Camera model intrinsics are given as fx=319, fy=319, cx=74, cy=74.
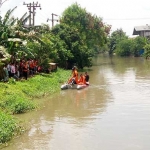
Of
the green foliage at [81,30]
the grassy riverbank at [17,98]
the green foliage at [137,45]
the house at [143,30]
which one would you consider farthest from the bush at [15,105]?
the house at [143,30]

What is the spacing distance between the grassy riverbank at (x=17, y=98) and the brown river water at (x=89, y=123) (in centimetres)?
40

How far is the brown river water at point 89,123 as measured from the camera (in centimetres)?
950

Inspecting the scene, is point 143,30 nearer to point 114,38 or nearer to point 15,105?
point 114,38

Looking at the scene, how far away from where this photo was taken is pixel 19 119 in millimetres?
12578

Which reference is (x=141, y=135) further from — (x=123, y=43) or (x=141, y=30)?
(x=141, y=30)

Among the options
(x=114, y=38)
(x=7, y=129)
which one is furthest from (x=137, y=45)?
(x=7, y=129)

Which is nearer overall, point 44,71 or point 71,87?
point 71,87

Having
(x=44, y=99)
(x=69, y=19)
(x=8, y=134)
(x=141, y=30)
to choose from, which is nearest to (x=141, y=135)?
(x=8, y=134)

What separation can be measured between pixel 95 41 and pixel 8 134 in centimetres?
3677

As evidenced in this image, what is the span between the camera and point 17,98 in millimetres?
14281

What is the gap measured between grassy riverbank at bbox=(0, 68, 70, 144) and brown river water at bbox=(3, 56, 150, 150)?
1.32 ft

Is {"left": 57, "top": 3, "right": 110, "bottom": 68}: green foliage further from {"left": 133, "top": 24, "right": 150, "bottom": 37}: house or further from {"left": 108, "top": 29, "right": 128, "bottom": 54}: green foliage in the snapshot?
{"left": 108, "top": 29, "right": 128, "bottom": 54}: green foliage

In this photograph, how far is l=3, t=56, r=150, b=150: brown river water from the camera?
9500mm

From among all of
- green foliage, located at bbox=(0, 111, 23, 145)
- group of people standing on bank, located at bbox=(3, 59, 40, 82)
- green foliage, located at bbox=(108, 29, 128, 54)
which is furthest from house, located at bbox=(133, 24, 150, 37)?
green foliage, located at bbox=(0, 111, 23, 145)
